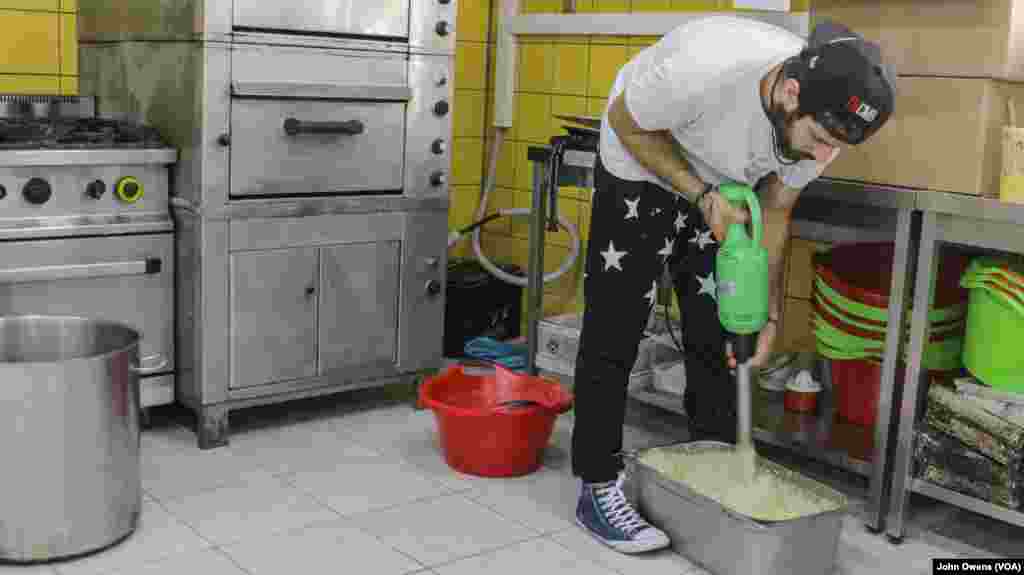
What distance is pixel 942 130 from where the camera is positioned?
241 centimetres

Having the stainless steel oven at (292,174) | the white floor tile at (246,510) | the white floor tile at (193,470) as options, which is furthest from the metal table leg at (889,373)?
the white floor tile at (193,470)

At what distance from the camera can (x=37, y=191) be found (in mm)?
2627

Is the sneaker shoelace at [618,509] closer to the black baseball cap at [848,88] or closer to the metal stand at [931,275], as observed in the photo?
the metal stand at [931,275]

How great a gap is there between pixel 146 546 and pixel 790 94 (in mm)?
1512

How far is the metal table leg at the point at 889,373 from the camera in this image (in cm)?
240

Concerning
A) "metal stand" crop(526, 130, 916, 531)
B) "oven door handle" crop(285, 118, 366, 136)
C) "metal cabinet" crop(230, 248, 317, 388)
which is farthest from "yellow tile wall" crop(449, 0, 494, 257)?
"metal cabinet" crop(230, 248, 317, 388)

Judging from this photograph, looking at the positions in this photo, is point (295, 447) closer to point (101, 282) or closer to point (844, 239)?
point (101, 282)

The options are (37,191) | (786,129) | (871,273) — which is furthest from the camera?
(871,273)

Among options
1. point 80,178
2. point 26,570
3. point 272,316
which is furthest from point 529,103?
point 26,570

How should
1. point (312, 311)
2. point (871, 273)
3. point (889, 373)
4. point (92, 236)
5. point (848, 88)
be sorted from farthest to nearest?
point (312, 311)
point (871, 273)
point (92, 236)
point (889, 373)
point (848, 88)

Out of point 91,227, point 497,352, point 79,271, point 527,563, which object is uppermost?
point 91,227

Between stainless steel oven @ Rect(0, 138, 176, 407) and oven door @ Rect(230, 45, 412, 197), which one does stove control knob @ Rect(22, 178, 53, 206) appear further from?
oven door @ Rect(230, 45, 412, 197)

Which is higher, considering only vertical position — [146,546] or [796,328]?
[796,328]

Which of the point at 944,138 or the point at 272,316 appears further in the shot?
the point at 272,316
